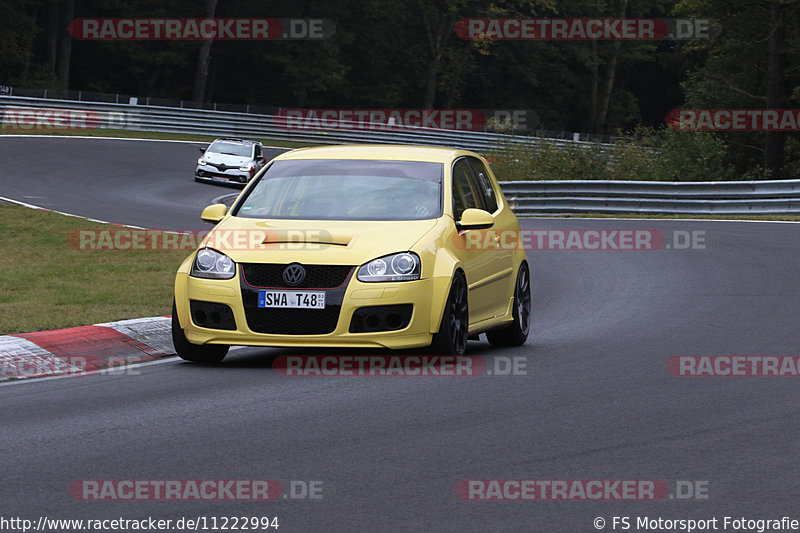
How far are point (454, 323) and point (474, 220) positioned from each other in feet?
3.03

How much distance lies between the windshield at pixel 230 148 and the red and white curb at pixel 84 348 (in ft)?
98.7

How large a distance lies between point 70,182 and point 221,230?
87.0ft

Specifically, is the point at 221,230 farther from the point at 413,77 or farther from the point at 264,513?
the point at 413,77

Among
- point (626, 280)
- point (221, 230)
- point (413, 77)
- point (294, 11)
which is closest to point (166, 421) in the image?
point (221, 230)

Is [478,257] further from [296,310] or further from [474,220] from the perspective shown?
[296,310]

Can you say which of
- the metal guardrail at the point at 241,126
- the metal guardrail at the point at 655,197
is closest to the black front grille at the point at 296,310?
the metal guardrail at the point at 655,197

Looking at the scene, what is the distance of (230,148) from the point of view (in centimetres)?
4156

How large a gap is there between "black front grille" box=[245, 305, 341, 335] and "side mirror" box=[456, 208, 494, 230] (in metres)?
1.52

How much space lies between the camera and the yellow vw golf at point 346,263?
375 inches

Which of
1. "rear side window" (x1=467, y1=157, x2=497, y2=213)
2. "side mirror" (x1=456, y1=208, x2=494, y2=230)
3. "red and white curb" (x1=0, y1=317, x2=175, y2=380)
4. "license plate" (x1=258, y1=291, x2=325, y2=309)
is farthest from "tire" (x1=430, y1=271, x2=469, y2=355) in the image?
"red and white curb" (x1=0, y1=317, x2=175, y2=380)

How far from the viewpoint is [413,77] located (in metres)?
84.8

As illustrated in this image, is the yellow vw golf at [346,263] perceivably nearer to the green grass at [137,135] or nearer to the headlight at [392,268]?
the headlight at [392,268]

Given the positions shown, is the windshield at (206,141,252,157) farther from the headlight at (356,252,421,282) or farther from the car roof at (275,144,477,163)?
the headlight at (356,252,421,282)

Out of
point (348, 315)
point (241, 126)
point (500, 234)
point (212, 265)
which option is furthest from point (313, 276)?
point (241, 126)
